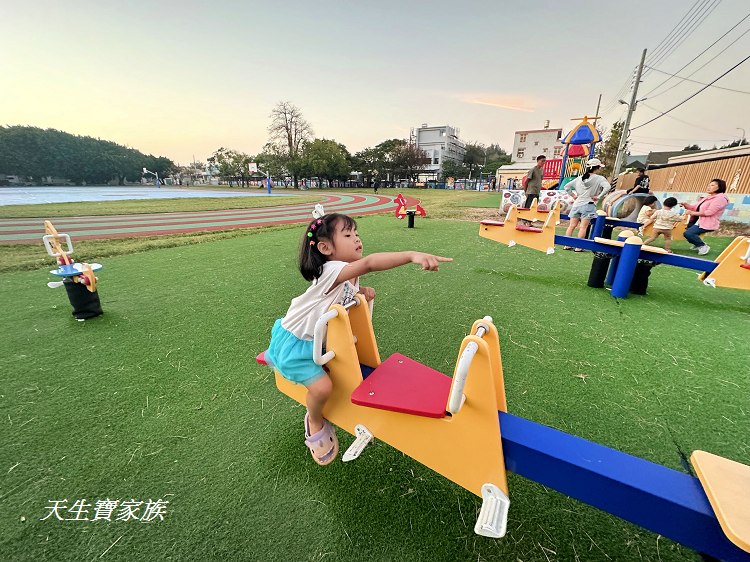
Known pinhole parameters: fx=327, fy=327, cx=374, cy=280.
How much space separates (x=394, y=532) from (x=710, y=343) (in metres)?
3.41

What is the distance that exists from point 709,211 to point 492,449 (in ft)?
27.0

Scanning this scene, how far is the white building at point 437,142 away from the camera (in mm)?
85438

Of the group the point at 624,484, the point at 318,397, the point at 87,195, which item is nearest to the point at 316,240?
the point at 318,397

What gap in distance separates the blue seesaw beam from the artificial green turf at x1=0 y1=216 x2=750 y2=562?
61 centimetres

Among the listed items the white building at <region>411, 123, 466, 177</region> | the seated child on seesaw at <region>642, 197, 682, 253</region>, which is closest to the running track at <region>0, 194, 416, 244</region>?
the seated child on seesaw at <region>642, 197, 682, 253</region>

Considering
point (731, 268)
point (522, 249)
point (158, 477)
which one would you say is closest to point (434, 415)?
point (158, 477)

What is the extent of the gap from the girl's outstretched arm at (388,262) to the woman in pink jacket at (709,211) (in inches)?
306

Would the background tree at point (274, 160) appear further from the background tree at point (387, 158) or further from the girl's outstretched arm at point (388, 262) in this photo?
the girl's outstretched arm at point (388, 262)

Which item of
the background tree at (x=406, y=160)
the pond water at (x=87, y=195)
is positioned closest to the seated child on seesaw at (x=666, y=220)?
the pond water at (x=87, y=195)

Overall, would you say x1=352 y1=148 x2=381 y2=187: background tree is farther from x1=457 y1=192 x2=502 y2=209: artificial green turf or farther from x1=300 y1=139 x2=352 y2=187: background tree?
x1=457 y1=192 x2=502 y2=209: artificial green turf

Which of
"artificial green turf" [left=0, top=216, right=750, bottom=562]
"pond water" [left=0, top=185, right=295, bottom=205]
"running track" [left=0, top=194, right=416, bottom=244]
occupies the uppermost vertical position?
"artificial green turf" [left=0, top=216, right=750, bottom=562]

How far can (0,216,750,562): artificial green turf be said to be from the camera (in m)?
1.42

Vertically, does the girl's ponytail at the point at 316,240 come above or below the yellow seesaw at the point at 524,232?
above

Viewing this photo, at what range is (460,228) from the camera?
9.90 m
